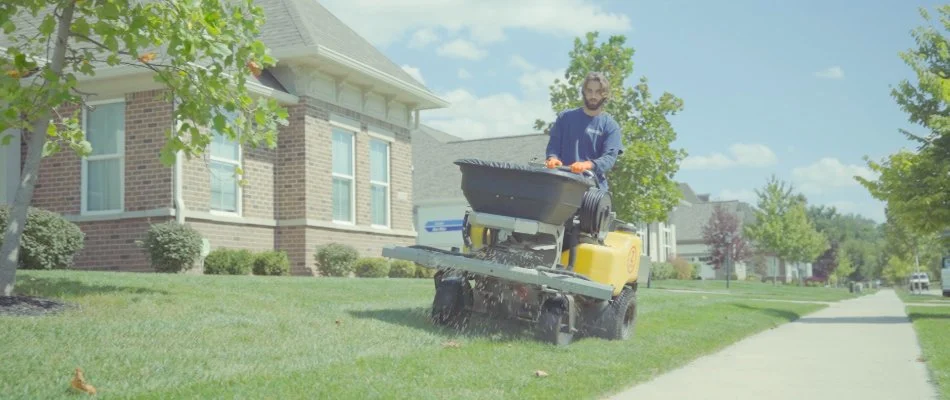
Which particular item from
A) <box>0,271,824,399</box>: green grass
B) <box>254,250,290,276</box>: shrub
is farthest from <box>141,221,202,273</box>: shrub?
<box>0,271,824,399</box>: green grass

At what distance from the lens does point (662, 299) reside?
16.2m

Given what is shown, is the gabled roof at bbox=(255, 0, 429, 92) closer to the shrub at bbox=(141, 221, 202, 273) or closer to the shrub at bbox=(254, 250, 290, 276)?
the shrub at bbox=(254, 250, 290, 276)

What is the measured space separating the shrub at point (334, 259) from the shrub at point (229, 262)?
7.16ft

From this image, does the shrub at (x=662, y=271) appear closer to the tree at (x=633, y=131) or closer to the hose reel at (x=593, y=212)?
the tree at (x=633, y=131)

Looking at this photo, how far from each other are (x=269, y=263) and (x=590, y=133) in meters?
9.22

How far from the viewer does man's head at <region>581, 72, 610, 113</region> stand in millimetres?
8359

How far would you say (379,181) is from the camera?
20.7 meters

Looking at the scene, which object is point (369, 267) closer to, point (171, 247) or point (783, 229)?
point (171, 247)

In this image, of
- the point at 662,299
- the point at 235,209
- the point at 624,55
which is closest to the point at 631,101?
the point at 624,55

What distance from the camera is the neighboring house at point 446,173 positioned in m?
34.8

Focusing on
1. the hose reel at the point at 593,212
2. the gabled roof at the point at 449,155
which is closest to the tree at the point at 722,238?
the gabled roof at the point at 449,155

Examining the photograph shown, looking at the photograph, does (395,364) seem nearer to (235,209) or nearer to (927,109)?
(235,209)

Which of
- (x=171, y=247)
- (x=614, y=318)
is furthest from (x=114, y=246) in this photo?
(x=614, y=318)

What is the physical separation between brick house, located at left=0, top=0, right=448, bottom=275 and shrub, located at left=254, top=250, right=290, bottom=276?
702mm
